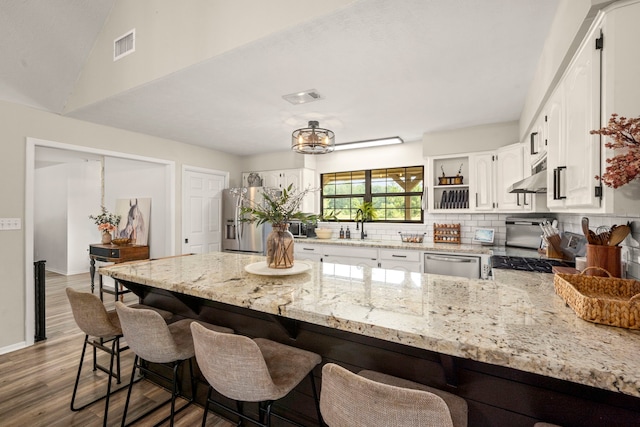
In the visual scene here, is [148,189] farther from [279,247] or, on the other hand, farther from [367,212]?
[279,247]

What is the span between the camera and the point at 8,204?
2.95 metres

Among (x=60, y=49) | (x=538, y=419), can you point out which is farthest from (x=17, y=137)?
(x=538, y=419)

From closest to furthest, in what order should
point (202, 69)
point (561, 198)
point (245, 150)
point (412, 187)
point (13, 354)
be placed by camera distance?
point (561, 198) < point (202, 69) < point (13, 354) < point (412, 187) < point (245, 150)

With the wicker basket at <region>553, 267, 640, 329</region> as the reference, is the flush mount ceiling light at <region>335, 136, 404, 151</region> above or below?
above

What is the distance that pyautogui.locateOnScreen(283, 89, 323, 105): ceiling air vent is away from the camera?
273 centimetres

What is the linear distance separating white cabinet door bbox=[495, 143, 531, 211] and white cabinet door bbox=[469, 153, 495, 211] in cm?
8

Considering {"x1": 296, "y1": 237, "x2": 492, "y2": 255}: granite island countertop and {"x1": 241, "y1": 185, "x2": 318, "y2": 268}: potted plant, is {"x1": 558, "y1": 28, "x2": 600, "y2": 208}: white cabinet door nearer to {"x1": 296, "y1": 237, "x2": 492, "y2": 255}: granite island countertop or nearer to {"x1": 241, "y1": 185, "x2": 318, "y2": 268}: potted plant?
{"x1": 241, "y1": 185, "x2": 318, "y2": 268}: potted plant

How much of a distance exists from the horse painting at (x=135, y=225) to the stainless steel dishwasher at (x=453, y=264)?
15.5 feet

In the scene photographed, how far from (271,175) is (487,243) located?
355 cm

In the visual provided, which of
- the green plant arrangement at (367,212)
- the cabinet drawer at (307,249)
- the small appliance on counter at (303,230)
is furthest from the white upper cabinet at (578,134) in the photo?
the small appliance on counter at (303,230)

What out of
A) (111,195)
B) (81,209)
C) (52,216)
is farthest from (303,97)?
(52,216)

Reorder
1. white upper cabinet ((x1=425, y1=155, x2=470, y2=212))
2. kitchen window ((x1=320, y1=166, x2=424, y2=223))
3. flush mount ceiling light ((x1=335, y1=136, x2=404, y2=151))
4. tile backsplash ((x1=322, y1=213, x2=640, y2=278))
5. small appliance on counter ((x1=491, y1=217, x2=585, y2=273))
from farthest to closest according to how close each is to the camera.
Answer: kitchen window ((x1=320, y1=166, x2=424, y2=223)) → flush mount ceiling light ((x1=335, y1=136, x2=404, y2=151)) → white upper cabinet ((x1=425, y1=155, x2=470, y2=212)) → small appliance on counter ((x1=491, y1=217, x2=585, y2=273)) → tile backsplash ((x1=322, y1=213, x2=640, y2=278))

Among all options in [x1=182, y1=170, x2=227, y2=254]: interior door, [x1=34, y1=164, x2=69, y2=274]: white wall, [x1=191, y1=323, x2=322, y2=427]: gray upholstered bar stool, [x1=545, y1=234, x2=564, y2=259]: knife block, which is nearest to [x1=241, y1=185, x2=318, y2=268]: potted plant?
[x1=191, y1=323, x2=322, y2=427]: gray upholstered bar stool

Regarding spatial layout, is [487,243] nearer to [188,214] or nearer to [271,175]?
[271,175]
